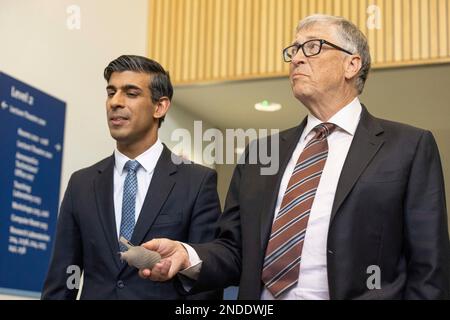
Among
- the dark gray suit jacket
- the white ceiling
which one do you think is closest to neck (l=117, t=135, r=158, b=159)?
the dark gray suit jacket

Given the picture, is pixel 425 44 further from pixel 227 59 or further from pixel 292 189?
pixel 292 189

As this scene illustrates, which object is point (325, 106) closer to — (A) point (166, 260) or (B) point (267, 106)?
(A) point (166, 260)

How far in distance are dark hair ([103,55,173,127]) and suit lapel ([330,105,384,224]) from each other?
1037 mm

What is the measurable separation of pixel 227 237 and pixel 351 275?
1.57 ft

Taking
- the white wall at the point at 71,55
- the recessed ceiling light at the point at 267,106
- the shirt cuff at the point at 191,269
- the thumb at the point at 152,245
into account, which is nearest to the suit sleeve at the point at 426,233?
the shirt cuff at the point at 191,269

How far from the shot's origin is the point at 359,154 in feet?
6.95

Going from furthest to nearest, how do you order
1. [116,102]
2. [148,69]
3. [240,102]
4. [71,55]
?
[240,102] < [71,55] < [148,69] < [116,102]

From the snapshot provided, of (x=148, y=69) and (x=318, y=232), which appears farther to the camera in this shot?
(x=148, y=69)

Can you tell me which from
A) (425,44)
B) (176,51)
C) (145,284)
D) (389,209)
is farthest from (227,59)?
(389,209)

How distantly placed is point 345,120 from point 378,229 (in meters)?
0.41

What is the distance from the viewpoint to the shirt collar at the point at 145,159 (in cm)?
277

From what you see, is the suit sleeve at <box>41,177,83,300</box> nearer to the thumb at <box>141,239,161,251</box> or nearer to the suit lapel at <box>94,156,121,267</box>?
the suit lapel at <box>94,156,121,267</box>

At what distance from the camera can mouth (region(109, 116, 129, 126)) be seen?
2.83 m

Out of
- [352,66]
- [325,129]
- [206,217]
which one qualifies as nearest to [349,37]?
[352,66]
